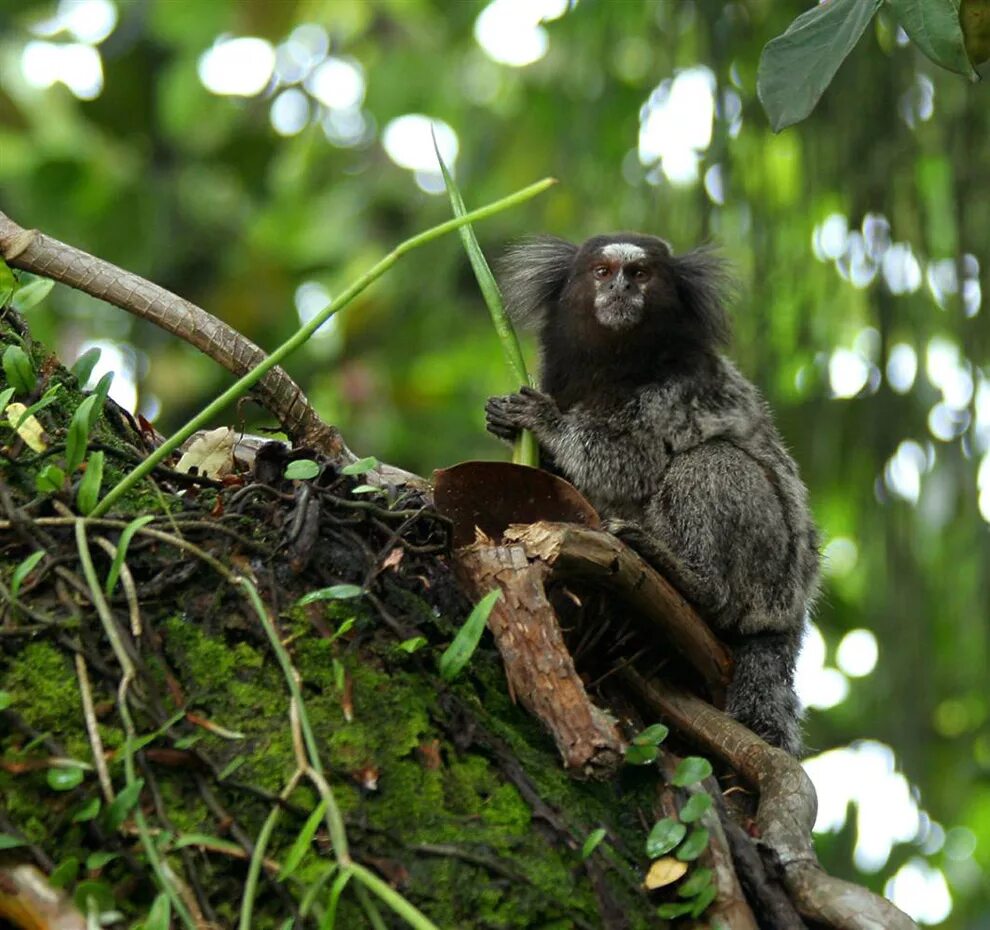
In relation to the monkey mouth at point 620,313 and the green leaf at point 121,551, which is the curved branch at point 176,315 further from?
the monkey mouth at point 620,313

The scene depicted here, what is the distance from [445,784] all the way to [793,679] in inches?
81.0

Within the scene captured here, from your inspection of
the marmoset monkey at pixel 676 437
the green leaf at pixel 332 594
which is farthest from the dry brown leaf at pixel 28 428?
the marmoset monkey at pixel 676 437

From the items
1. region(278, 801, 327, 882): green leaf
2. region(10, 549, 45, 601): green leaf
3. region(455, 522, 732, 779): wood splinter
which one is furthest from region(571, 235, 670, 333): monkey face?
region(278, 801, 327, 882): green leaf

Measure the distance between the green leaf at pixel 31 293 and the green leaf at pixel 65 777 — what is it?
1249mm

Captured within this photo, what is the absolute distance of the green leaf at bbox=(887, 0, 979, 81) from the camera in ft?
7.08

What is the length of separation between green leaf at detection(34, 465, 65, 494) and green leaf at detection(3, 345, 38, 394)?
1.14 ft

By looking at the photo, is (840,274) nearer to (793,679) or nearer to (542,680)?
(793,679)

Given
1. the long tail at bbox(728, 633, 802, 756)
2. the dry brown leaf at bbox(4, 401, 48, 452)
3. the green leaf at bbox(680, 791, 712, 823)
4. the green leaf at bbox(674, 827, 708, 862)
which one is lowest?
the long tail at bbox(728, 633, 802, 756)

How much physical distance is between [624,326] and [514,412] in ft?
1.91

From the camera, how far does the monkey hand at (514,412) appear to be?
4.54m

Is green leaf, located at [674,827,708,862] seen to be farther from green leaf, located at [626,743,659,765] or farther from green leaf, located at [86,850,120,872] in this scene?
green leaf, located at [86,850,120,872]

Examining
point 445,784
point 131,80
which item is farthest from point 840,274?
point 445,784

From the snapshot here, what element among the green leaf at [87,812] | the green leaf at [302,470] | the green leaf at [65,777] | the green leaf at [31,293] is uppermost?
the green leaf at [31,293]

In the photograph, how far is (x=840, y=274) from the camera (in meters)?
5.80
